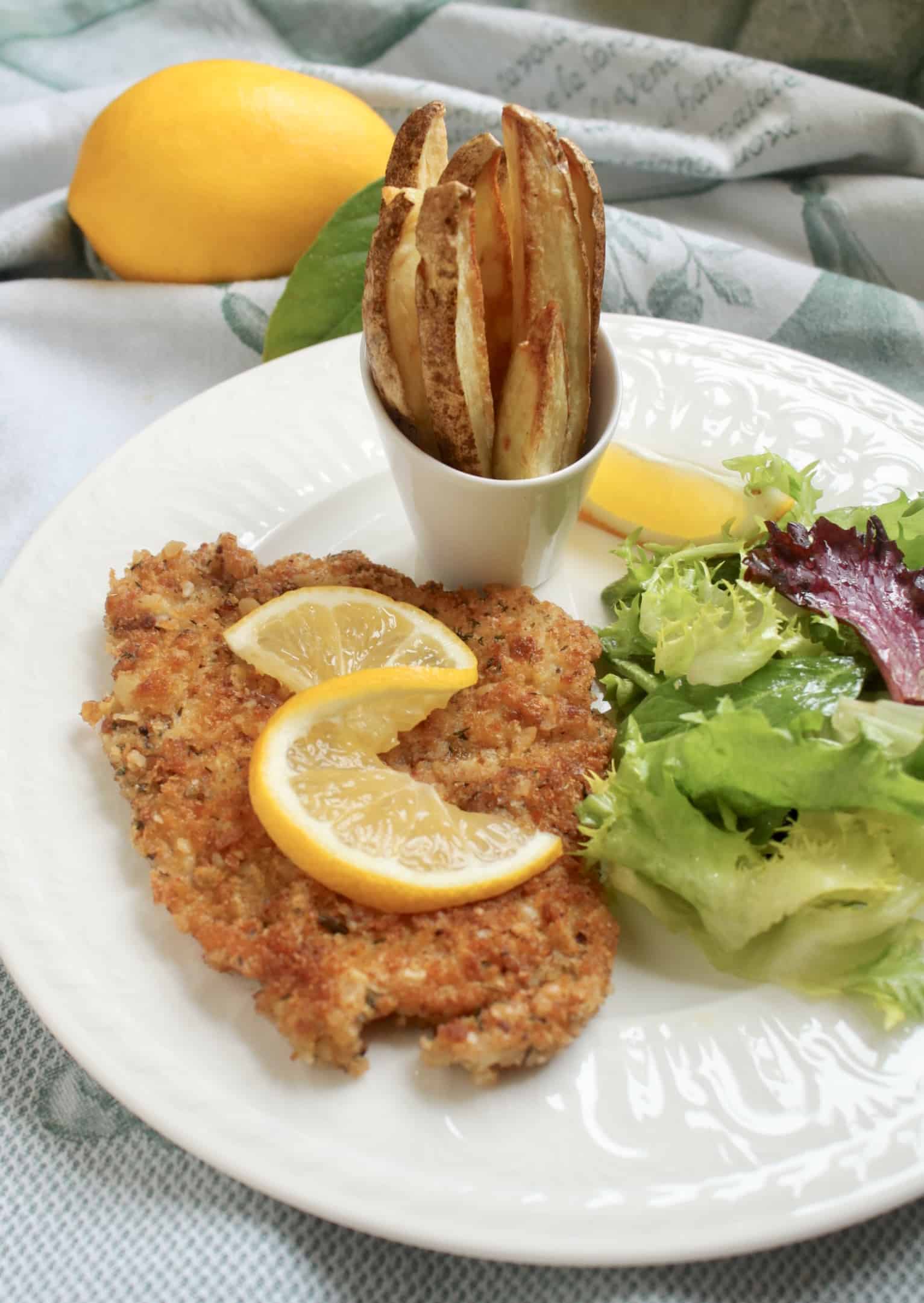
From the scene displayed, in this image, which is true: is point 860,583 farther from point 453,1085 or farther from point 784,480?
point 453,1085

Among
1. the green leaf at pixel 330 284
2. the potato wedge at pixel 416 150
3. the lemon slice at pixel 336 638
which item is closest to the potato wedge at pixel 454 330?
the potato wedge at pixel 416 150

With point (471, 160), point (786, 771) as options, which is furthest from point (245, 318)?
point (786, 771)

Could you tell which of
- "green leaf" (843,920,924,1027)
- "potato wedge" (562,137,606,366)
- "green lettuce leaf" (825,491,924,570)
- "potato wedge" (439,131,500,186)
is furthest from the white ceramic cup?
"green leaf" (843,920,924,1027)

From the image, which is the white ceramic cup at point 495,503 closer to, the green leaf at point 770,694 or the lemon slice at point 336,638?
the lemon slice at point 336,638

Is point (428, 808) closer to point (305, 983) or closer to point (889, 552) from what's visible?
point (305, 983)

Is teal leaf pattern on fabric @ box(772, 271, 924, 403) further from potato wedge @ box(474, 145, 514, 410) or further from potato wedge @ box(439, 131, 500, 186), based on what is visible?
potato wedge @ box(439, 131, 500, 186)

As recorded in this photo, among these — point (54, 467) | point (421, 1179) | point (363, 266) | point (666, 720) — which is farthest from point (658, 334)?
point (421, 1179)
